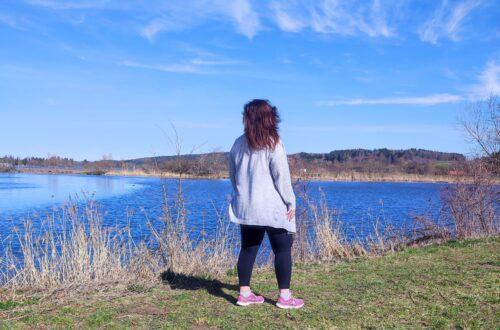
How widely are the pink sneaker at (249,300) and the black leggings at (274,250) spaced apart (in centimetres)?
13

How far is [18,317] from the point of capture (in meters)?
4.10

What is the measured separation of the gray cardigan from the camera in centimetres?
416

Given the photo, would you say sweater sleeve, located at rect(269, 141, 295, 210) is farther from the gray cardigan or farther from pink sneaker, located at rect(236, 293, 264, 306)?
pink sneaker, located at rect(236, 293, 264, 306)

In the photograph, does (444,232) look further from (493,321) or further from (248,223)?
(248,223)

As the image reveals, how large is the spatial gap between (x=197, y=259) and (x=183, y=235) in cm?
43

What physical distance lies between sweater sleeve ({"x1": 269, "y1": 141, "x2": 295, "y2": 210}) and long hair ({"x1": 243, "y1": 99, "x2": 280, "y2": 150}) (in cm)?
10

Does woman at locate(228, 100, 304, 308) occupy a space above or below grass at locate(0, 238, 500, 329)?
above

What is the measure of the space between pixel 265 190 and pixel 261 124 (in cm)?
59

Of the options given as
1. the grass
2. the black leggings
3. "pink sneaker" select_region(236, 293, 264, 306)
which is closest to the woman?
the black leggings

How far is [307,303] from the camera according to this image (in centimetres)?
451

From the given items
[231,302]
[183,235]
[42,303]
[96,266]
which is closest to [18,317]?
[42,303]

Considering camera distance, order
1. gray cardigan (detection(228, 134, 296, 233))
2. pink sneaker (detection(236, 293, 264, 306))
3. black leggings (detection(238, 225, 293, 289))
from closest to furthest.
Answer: gray cardigan (detection(228, 134, 296, 233)) → black leggings (detection(238, 225, 293, 289)) → pink sneaker (detection(236, 293, 264, 306))

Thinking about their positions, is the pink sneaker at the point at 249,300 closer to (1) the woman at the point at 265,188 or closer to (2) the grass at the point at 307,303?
(2) the grass at the point at 307,303

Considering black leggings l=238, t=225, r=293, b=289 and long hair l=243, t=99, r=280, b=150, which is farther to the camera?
black leggings l=238, t=225, r=293, b=289
